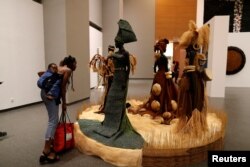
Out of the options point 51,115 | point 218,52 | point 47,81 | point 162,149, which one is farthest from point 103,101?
point 218,52

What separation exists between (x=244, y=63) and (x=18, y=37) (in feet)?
30.8

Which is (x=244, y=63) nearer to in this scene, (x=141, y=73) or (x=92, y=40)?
(x=141, y=73)

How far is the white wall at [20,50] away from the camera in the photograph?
15.5ft

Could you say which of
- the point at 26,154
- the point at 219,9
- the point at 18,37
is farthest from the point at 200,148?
the point at 219,9

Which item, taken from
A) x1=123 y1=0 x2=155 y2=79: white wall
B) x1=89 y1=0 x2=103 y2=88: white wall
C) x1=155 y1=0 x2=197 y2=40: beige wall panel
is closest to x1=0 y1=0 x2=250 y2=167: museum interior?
x1=89 y1=0 x2=103 y2=88: white wall

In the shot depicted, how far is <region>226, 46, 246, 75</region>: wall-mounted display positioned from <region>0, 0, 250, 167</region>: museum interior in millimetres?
3845

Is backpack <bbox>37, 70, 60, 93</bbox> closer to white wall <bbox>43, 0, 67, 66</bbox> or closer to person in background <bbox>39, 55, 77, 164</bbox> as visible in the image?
person in background <bbox>39, 55, 77, 164</bbox>

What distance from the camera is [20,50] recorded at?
5176 millimetres

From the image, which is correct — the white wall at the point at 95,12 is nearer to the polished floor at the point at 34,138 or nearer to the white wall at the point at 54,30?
the white wall at the point at 54,30

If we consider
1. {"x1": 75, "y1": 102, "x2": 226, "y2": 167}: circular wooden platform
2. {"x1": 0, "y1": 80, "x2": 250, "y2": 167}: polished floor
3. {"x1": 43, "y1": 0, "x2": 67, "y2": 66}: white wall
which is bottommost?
{"x1": 0, "y1": 80, "x2": 250, "y2": 167}: polished floor

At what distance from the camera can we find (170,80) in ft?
12.5

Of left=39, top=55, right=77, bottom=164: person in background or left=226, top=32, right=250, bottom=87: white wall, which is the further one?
left=226, top=32, right=250, bottom=87: white wall

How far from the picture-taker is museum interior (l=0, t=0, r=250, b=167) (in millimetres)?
2459

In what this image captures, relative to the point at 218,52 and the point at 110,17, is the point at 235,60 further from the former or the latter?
the point at 110,17
